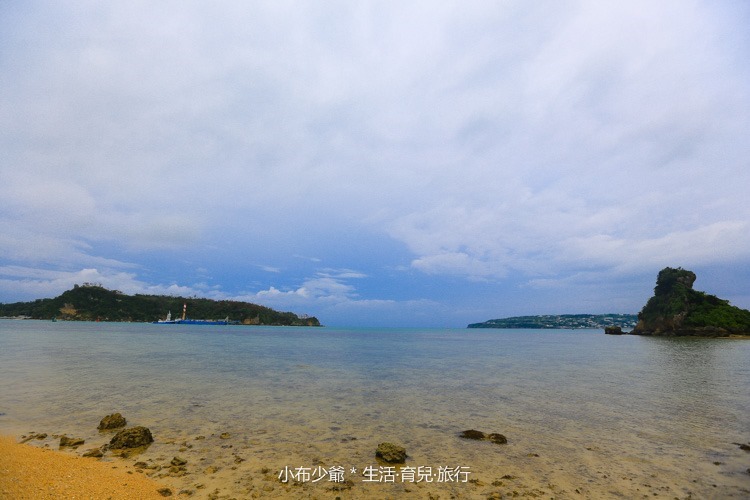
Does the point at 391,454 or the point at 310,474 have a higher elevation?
the point at 391,454

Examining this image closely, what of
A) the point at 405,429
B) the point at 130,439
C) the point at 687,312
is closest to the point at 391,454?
the point at 405,429

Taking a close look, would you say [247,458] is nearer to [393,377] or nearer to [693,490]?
[693,490]

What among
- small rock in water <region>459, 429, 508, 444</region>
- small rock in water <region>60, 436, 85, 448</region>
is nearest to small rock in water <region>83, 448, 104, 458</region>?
small rock in water <region>60, 436, 85, 448</region>

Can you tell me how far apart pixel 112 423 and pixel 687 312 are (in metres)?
169

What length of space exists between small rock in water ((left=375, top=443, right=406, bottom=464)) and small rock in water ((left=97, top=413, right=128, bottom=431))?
11045mm

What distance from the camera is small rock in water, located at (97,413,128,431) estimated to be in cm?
1367

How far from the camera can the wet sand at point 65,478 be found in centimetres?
767

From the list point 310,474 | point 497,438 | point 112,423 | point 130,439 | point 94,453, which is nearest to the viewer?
point 310,474

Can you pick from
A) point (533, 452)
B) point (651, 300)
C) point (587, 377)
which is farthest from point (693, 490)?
point (651, 300)

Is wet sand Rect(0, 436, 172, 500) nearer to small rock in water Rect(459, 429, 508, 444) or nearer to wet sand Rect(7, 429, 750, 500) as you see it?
wet sand Rect(7, 429, 750, 500)

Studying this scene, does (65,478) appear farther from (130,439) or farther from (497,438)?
(497,438)

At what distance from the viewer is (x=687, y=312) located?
124m

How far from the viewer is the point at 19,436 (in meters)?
12.5

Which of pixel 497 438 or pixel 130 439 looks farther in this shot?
pixel 497 438
